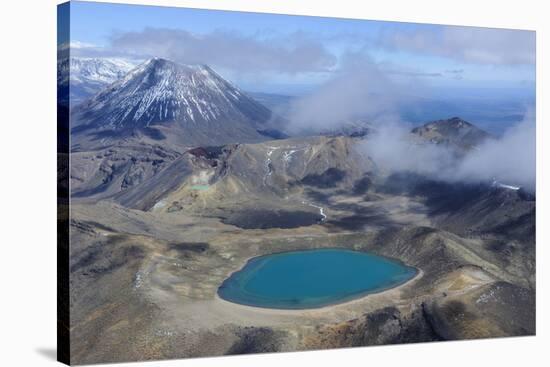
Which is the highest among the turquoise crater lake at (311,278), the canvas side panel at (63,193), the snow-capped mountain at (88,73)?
the snow-capped mountain at (88,73)

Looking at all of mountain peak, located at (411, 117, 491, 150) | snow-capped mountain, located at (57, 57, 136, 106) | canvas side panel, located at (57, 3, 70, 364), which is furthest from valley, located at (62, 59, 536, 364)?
snow-capped mountain, located at (57, 57, 136, 106)

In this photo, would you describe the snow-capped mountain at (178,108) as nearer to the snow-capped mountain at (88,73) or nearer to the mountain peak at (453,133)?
the snow-capped mountain at (88,73)

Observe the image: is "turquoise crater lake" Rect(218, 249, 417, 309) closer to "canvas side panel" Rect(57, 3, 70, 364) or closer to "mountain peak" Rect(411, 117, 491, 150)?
"mountain peak" Rect(411, 117, 491, 150)

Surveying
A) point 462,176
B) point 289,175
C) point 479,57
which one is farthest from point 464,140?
point 289,175

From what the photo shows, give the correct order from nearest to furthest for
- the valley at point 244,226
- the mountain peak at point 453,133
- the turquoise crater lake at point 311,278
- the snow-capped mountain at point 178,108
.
A: 1. the valley at point 244,226
2. the turquoise crater lake at point 311,278
3. the snow-capped mountain at point 178,108
4. the mountain peak at point 453,133

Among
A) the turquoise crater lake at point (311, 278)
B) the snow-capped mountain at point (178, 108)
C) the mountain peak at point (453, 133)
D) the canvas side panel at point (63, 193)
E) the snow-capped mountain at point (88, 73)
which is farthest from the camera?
the mountain peak at point (453, 133)

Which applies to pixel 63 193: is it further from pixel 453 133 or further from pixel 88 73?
pixel 453 133

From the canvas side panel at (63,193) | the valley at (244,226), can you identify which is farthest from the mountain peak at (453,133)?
the canvas side panel at (63,193)

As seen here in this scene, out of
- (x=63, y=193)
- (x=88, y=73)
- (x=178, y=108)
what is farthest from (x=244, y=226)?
(x=63, y=193)
